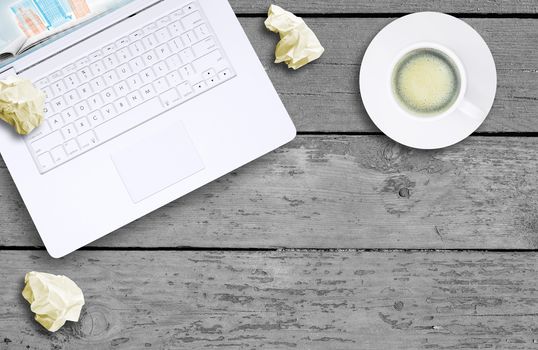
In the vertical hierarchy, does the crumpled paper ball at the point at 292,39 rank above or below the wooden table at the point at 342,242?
above

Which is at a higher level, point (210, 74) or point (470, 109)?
point (210, 74)

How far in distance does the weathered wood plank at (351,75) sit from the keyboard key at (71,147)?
10.7 inches

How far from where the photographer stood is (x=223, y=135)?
811mm

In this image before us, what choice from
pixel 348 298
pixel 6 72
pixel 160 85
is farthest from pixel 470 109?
pixel 6 72

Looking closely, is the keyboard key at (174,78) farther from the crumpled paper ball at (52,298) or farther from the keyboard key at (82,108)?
the crumpled paper ball at (52,298)

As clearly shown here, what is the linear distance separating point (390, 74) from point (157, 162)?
33 cm

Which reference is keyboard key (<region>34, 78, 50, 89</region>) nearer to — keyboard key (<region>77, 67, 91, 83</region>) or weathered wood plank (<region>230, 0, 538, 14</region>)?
keyboard key (<region>77, 67, 91, 83</region>)

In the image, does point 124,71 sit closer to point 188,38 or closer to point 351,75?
point 188,38

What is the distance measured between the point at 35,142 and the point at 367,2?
18.9 inches

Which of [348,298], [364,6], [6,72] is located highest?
[6,72]

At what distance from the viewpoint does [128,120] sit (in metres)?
0.81

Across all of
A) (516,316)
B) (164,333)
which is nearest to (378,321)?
(516,316)

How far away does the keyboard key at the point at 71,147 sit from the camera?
805mm

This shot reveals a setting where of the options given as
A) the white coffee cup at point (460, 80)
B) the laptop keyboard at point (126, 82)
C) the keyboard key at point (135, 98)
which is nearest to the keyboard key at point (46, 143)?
the laptop keyboard at point (126, 82)
